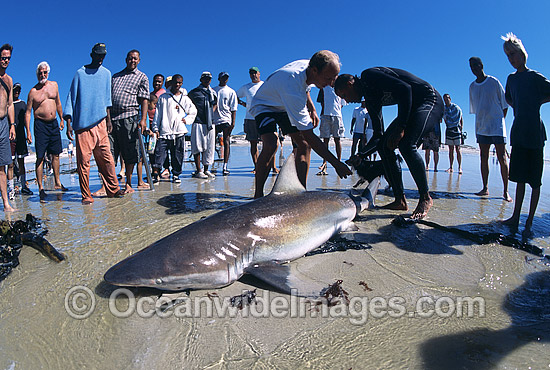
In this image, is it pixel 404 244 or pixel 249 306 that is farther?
pixel 404 244

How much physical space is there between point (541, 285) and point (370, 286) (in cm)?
132

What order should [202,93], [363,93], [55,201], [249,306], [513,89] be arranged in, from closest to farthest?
[249,306] < [513,89] < [363,93] < [55,201] < [202,93]

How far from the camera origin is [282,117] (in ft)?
15.9

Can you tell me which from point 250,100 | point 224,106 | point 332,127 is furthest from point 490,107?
point 224,106

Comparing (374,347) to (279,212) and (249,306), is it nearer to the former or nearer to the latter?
(249,306)

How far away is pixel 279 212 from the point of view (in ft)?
9.84

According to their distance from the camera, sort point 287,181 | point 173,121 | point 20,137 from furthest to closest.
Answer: point 173,121, point 20,137, point 287,181

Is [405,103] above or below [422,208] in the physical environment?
above

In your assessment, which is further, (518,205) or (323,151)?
(323,151)

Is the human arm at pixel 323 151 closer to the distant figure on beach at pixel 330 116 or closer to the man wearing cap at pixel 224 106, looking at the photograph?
A: the man wearing cap at pixel 224 106

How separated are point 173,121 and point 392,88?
5375 millimetres

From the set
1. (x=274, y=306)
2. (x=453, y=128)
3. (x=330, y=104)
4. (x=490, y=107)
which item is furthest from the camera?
(x=453, y=128)

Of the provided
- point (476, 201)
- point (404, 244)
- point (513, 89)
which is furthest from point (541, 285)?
point (476, 201)

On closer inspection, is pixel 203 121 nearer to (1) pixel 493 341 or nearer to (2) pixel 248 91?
(2) pixel 248 91
